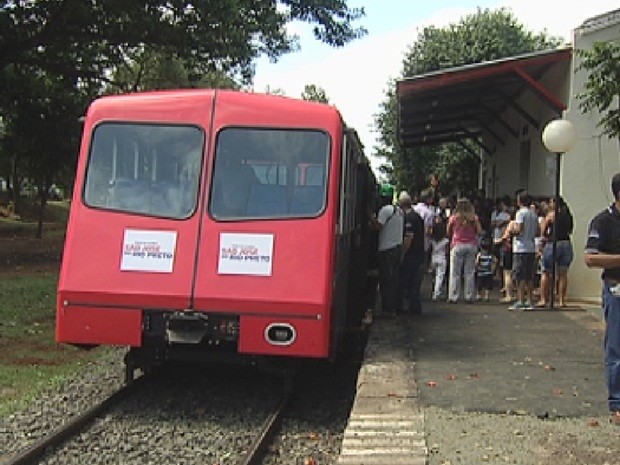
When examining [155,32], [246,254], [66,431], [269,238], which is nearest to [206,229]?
[246,254]

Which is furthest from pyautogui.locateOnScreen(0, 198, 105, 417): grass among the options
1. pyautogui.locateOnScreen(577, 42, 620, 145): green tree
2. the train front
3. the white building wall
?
the white building wall

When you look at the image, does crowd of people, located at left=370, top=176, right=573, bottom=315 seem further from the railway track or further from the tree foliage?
the tree foliage

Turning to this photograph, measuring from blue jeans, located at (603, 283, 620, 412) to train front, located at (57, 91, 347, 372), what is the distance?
243 centimetres

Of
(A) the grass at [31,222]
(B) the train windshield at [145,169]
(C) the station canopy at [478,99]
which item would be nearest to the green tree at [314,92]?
(A) the grass at [31,222]

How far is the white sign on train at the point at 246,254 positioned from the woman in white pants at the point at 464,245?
17.9 feet

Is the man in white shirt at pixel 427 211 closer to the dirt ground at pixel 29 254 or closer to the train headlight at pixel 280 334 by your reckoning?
the train headlight at pixel 280 334

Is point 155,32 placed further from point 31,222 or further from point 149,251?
point 31,222

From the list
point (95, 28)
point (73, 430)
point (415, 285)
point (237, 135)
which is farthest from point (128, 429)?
point (95, 28)

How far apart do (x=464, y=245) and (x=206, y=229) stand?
5.82 m

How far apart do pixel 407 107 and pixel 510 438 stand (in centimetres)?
1282

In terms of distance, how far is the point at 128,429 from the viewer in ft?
24.2

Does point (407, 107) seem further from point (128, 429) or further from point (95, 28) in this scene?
point (128, 429)

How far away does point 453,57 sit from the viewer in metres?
33.5

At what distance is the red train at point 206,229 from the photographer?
25.3ft
